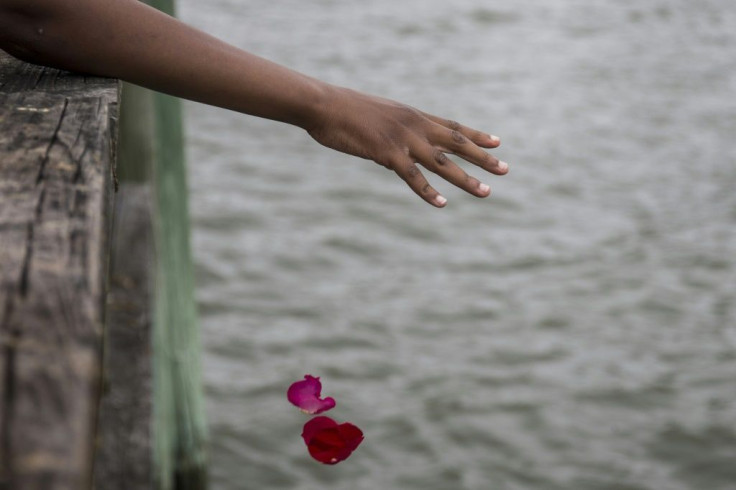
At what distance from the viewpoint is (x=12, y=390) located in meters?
0.60

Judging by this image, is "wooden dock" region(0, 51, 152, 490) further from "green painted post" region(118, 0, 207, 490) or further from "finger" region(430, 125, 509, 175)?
"green painted post" region(118, 0, 207, 490)

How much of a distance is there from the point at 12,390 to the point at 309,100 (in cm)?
84

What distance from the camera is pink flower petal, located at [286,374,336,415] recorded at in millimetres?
1358

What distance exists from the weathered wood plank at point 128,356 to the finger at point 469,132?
1698 millimetres

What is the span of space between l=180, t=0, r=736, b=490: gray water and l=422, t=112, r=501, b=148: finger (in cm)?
359

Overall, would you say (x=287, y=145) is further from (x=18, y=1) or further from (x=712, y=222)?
(x=18, y=1)

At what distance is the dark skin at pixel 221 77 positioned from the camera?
1221mm

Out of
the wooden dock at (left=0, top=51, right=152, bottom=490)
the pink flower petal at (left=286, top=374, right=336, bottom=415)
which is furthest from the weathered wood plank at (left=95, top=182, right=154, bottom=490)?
the wooden dock at (left=0, top=51, right=152, bottom=490)

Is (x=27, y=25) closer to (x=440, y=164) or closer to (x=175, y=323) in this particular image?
(x=440, y=164)

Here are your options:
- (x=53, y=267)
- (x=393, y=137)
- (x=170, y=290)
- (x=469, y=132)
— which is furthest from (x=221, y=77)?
(x=170, y=290)

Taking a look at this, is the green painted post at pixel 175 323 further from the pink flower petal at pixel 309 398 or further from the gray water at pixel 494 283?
the pink flower petal at pixel 309 398

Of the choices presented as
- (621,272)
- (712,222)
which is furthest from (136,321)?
(712,222)

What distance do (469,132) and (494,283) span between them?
16.9 ft

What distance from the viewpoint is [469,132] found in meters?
1.53
